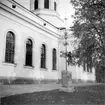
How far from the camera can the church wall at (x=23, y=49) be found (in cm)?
1624

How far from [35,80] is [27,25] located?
674 cm

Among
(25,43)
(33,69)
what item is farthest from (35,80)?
(25,43)

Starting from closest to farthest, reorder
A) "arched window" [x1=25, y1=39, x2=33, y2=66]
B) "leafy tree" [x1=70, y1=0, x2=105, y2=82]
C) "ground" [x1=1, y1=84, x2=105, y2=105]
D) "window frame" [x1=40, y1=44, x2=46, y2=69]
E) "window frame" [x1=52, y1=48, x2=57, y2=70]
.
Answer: "ground" [x1=1, y1=84, x2=105, y2=105] < "leafy tree" [x1=70, y1=0, x2=105, y2=82] < "arched window" [x1=25, y1=39, x2=33, y2=66] < "window frame" [x1=40, y1=44, x2=46, y2=69] < "window frame" [x1=52, y1=48, x2=57, y2=70]

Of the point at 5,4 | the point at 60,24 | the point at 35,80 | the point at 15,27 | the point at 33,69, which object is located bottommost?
the point at 35,80

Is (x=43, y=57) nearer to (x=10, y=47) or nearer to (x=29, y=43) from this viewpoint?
(x=29, y=43)

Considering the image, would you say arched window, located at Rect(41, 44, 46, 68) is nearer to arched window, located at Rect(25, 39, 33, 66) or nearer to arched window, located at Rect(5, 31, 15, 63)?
arched window, located at Rect(25, 39, 33, 66)

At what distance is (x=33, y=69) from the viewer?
66.1 feet

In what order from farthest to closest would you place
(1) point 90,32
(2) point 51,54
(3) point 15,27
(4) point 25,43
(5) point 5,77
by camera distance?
(2) point 51,54 < (4) point 25,43 < (3) point 15,27 < (5) point 5,77 < (1) point 90,32

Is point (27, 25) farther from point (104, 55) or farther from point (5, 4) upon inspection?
point (104, 55)

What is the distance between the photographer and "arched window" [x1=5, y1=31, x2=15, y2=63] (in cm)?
1680

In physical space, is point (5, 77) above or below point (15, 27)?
below

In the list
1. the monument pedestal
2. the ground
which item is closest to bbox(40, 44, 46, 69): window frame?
the monument pedestal

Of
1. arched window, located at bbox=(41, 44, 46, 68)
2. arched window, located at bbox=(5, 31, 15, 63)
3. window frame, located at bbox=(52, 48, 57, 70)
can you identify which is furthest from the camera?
window frame, located at bbox=(52, 48, 57, 70)

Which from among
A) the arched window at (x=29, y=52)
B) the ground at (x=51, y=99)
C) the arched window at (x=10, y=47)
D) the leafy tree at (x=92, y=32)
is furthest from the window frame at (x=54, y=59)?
the ground at (x=51, y=99)
